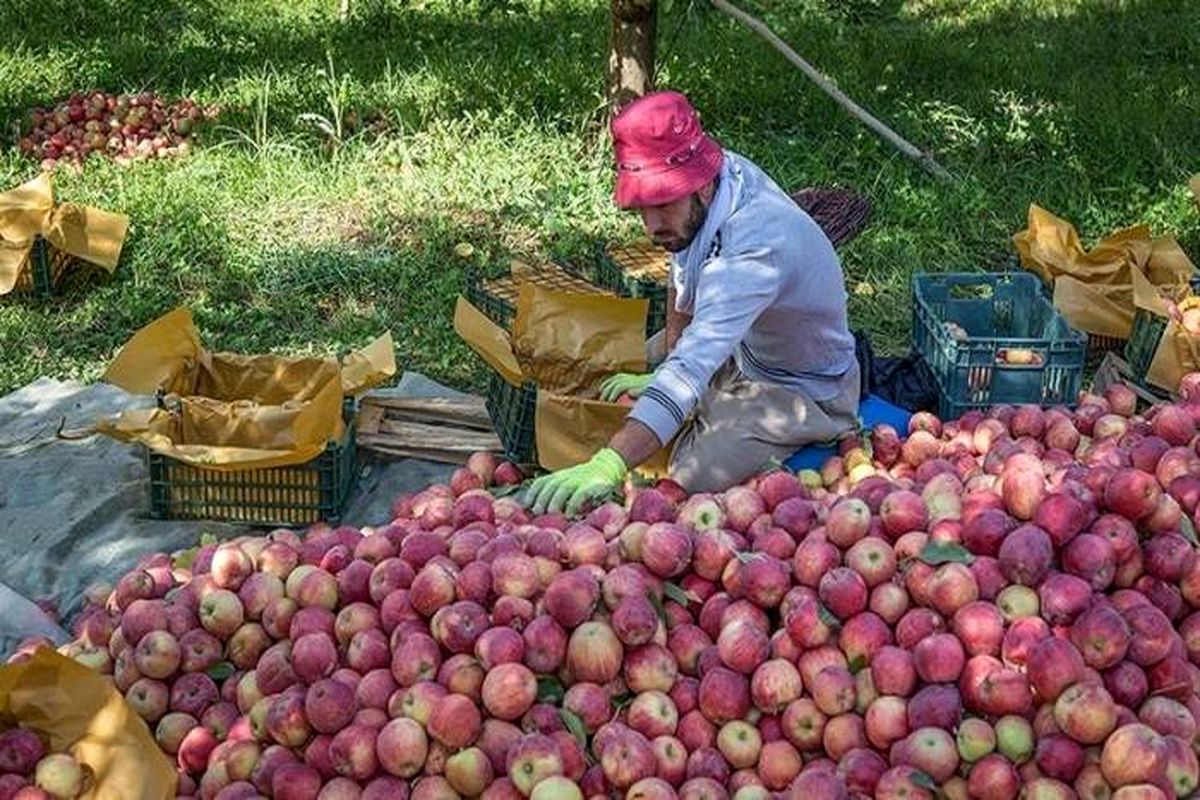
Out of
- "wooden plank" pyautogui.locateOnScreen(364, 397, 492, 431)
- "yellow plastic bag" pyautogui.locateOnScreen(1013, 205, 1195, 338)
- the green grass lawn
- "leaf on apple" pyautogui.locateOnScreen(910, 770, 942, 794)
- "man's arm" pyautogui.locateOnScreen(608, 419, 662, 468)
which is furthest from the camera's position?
the green grass lawn

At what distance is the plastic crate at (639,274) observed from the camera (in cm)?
532

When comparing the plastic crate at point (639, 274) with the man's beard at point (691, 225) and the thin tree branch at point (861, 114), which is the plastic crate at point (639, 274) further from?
the thin tree branch at point (861, 114)

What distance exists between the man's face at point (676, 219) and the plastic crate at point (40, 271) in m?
3.37

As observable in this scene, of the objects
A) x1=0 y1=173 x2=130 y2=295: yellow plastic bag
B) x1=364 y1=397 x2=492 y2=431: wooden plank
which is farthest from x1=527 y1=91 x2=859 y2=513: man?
x1=0 y1=173 x2=130 y2=295: yellow plastic bag

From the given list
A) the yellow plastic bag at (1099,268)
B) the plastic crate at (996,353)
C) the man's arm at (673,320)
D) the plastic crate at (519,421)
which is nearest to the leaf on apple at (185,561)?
the plastic crate at (519,421)

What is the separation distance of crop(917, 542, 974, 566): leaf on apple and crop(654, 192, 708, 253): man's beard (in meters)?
1.40

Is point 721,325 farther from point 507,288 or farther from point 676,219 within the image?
point 507,288

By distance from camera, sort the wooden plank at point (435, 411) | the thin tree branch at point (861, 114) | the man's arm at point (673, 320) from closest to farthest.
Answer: the man's arm at point (673, 320)
the wooden plank at point (435, 411)
the thin tree branch at point (861, 114)

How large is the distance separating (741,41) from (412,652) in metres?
7.70

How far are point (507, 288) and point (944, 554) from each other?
3.03 m

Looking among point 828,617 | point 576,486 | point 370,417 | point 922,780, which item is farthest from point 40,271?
point 922,780

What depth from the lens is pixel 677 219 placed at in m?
3.76

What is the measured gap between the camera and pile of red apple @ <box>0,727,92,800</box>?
251 centimetres

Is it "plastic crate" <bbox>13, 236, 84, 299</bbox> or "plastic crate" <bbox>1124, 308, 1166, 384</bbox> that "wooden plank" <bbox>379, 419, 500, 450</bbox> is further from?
"plastic crate" <bbox>1124, 308, 1166, 384</bbox>
